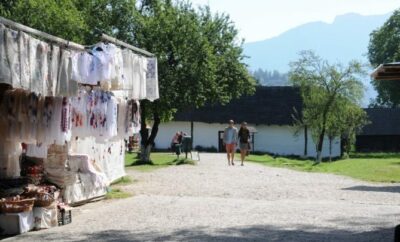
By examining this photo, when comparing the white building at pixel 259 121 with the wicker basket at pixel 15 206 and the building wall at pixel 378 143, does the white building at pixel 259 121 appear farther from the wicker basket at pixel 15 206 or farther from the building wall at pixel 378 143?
the wicker basket at pixel 15 206

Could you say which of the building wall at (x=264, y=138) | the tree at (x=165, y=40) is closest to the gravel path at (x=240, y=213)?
the tree at (x=165, y=40)

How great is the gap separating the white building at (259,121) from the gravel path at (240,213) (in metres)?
35.6

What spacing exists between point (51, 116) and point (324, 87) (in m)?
30.1

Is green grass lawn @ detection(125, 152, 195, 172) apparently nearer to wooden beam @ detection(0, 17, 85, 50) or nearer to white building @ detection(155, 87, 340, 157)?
wooden beam @ detection(0, 17, 85, 50)

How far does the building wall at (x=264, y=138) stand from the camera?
5366cm

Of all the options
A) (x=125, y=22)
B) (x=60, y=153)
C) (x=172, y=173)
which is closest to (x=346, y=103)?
(x=125, y=22)

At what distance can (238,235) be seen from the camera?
9719mm

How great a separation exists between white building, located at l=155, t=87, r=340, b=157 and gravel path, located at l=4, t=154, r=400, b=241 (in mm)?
35638

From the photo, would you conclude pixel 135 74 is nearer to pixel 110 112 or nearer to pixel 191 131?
pixel 110 112

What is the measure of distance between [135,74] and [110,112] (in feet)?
4.96

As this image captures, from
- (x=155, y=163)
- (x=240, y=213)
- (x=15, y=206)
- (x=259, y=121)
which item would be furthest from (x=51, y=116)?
(x=259, y=121)

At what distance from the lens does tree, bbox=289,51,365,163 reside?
38.5 m

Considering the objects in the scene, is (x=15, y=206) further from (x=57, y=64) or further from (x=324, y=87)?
(x=324, y=87)

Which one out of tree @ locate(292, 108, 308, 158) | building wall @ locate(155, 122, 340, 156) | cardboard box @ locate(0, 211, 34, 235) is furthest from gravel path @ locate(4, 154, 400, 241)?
building wall @ locate(155, 122, 340, 156)
